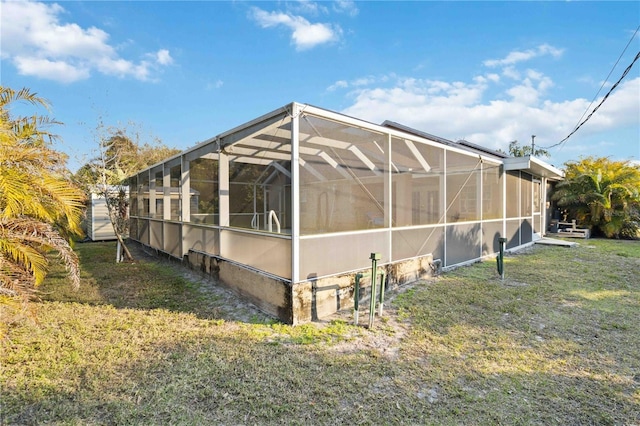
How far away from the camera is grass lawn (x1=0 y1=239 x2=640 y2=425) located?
229cm

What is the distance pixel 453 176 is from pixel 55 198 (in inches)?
272

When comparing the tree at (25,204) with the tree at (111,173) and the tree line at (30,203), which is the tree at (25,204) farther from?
the tree at (111,173)

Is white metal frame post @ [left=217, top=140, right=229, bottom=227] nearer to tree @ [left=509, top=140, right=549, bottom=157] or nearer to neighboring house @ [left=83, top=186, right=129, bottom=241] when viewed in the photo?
neighboring house @ [left=83, top=186, right=129, bottom=241]

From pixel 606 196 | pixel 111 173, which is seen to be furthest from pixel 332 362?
pixel 606 196

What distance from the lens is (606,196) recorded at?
1212 cm

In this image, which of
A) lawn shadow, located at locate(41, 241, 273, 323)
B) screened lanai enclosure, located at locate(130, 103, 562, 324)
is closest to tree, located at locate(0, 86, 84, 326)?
lawn shadow, located at locate(41, 241, 273, 323)

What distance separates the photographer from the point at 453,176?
7023 mm

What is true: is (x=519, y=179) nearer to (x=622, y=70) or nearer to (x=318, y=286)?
(x=622, y=70)

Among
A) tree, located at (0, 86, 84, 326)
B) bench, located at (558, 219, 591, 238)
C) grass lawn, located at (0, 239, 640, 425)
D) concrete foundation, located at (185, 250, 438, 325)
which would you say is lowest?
grass lawn, located at (0, 239, 640, 425)

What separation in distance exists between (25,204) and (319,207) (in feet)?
11.0

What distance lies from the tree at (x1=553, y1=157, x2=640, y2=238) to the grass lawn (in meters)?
9.37

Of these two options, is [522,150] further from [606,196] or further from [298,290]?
[298,290]

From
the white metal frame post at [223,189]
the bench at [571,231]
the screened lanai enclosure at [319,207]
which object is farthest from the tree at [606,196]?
the white metal frame post at [223,189]

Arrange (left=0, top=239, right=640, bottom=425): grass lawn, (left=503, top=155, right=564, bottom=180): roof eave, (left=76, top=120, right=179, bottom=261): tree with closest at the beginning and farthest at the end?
1. (left=0, top=239, right=640, bottom=425): grass lawn
2. (left=76, top=120, right=179, bottom=261): tree
3. (left=503, top=155, right=564, bottom=180): roof eave
